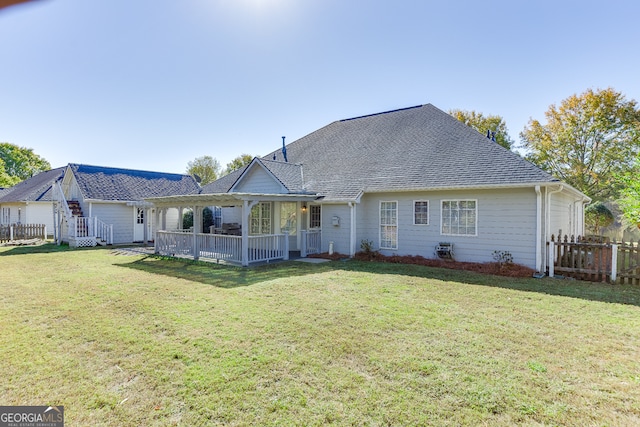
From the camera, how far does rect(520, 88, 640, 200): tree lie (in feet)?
78.9

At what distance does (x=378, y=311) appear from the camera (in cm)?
612

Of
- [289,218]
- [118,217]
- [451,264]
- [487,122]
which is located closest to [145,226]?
[118,217]

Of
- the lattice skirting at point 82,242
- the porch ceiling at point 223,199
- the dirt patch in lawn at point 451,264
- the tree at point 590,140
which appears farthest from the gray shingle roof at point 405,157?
the tree at point 590,140

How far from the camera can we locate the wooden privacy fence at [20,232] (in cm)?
1962

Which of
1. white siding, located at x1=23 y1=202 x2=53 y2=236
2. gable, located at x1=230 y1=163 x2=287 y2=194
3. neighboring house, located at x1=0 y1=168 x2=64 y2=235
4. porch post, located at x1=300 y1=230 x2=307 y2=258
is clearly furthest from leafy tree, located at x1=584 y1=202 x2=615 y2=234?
white siding, located at x1=23 y1=202 x2=53 y2=236

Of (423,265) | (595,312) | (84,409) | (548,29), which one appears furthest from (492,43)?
(84,409)

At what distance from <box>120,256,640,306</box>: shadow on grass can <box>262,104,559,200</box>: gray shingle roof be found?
3.01m

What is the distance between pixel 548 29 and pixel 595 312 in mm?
11453

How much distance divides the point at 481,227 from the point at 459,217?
0.79 metres

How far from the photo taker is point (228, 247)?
39.9ft

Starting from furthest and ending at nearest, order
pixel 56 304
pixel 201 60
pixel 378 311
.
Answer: pixel 201 60 → pixel 56 304 → pixel 378 311

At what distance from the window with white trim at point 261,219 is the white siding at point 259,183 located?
2.48ft

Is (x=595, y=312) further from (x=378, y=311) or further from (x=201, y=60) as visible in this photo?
(x=201, y=60)

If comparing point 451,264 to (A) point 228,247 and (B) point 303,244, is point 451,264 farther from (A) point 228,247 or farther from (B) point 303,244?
(A) point 228,247
